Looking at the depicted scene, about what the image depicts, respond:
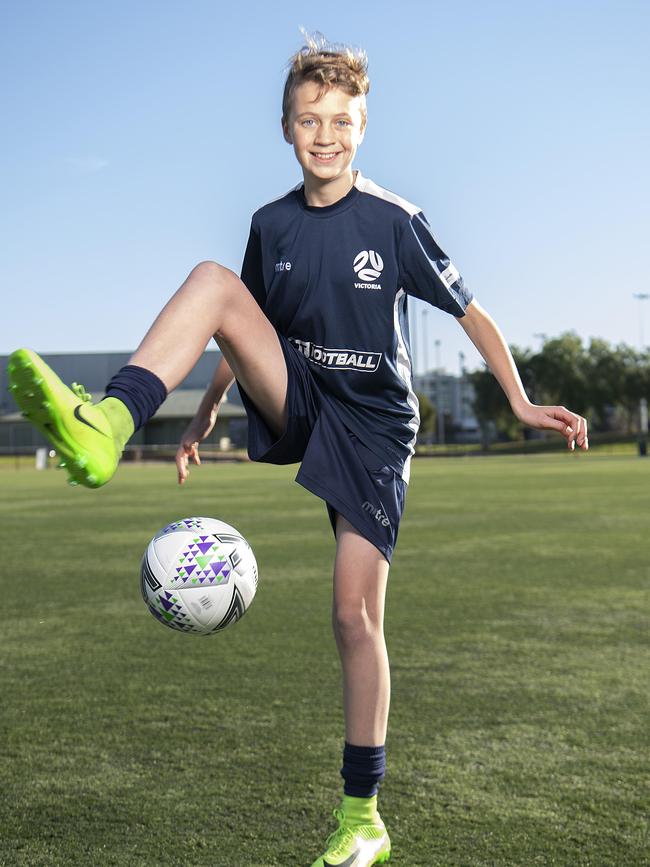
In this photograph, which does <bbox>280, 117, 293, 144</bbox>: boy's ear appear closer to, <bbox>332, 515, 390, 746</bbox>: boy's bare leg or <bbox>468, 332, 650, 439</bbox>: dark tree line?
<bbox>332, 515, 390, 746</bbox>: boy's bare leg

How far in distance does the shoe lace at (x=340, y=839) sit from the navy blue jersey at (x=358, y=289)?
3.81ft

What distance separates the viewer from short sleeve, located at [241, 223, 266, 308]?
355 centimetres

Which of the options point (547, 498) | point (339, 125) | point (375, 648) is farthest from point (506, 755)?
point (547, 498)

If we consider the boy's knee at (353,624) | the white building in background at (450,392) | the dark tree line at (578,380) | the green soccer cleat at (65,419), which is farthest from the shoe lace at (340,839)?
the white building in background at (450,392)

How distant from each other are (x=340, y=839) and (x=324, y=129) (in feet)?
7.27

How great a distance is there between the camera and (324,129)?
3.33 meters

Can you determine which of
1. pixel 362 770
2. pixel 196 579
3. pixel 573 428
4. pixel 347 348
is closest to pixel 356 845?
pixel 362 770

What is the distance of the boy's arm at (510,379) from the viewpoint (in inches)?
127

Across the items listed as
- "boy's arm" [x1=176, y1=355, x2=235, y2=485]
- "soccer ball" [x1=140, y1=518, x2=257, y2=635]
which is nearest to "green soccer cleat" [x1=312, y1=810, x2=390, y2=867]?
"soccer ball" [x1=140, y1=518, x2=257, y2=635]

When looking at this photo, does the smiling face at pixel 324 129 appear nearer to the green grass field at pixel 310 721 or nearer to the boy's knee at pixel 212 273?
the boy's knee at pixel 212 273

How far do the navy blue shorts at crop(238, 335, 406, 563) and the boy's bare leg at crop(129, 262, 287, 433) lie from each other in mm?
81

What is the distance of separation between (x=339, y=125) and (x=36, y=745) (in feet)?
8.82

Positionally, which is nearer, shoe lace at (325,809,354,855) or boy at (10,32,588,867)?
shoe lace at (325,809,354,855)

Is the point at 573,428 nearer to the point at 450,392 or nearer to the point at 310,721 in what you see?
the point at 310,721
